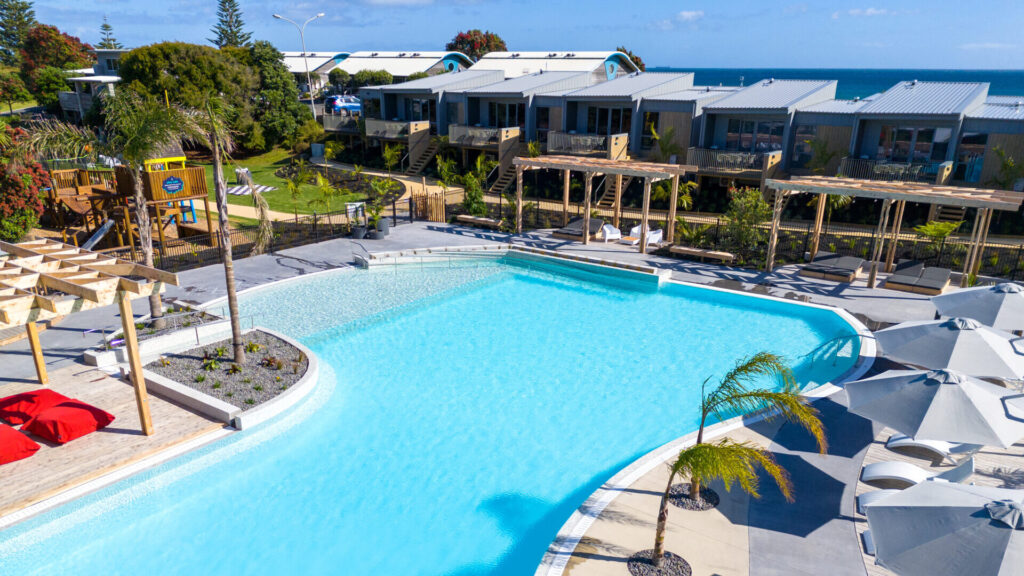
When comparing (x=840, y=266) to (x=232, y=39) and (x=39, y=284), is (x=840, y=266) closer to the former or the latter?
(x=39, y=284)

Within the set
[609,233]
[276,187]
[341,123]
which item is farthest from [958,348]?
[341,123]

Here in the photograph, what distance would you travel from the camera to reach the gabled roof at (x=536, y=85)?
134 ft

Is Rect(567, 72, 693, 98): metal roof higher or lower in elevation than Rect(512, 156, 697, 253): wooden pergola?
higher

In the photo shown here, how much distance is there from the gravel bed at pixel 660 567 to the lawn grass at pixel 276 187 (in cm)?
2378

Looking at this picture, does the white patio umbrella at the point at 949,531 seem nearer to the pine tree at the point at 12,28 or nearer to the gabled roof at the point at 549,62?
the gabled roof at the point at 549,62

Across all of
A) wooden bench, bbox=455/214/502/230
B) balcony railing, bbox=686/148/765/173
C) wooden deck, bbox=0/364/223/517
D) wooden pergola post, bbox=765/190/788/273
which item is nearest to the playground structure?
wooden deck, bbox=0/364/223/517

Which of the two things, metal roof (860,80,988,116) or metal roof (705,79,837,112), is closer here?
metal roof (860,80,988,116)

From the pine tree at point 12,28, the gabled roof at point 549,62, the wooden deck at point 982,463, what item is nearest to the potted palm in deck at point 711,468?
the wooden deck at point 982,463

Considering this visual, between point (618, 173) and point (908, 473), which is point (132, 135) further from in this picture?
point (908, 473)

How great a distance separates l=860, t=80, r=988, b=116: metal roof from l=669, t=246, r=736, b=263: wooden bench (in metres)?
12.9

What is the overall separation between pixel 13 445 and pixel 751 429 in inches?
554

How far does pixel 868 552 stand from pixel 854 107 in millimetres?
29814

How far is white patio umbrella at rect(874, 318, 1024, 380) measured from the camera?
12.1 metres

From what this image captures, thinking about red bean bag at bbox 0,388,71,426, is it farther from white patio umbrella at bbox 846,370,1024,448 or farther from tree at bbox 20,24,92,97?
tree at bbox 20,24,92,97
